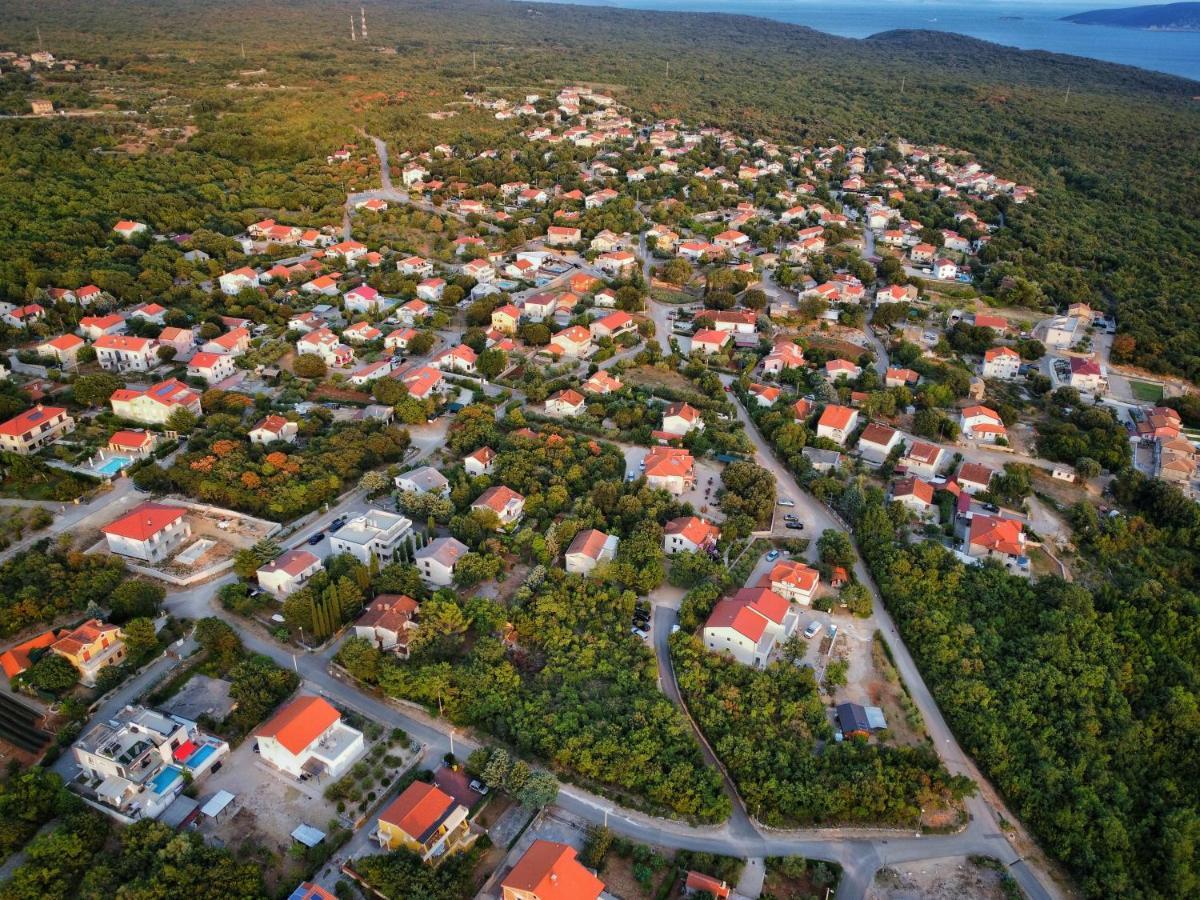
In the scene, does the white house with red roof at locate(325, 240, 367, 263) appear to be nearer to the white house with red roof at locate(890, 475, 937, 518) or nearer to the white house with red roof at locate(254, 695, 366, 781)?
the white house with red roof at locate(890, 475, 937, 518)

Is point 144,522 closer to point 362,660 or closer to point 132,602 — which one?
point 132,602

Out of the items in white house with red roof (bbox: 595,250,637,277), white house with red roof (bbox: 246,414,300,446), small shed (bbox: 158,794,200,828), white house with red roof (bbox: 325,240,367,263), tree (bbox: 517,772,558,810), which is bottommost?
small shed (bbox: 158,794,200,828)

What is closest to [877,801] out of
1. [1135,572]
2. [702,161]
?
[1135,572]

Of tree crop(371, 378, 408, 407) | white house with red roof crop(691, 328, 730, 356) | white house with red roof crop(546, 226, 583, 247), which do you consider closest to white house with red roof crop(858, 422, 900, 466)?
white house with red roof crop(691, 328, 730, 356)

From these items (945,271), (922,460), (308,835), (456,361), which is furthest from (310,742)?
(945,271)

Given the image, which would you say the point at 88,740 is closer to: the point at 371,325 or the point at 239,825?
the point at 239,825

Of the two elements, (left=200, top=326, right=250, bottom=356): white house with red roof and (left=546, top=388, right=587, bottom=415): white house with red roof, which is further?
(left=200, top=326, right=250, bottom=356): white house with red roof
